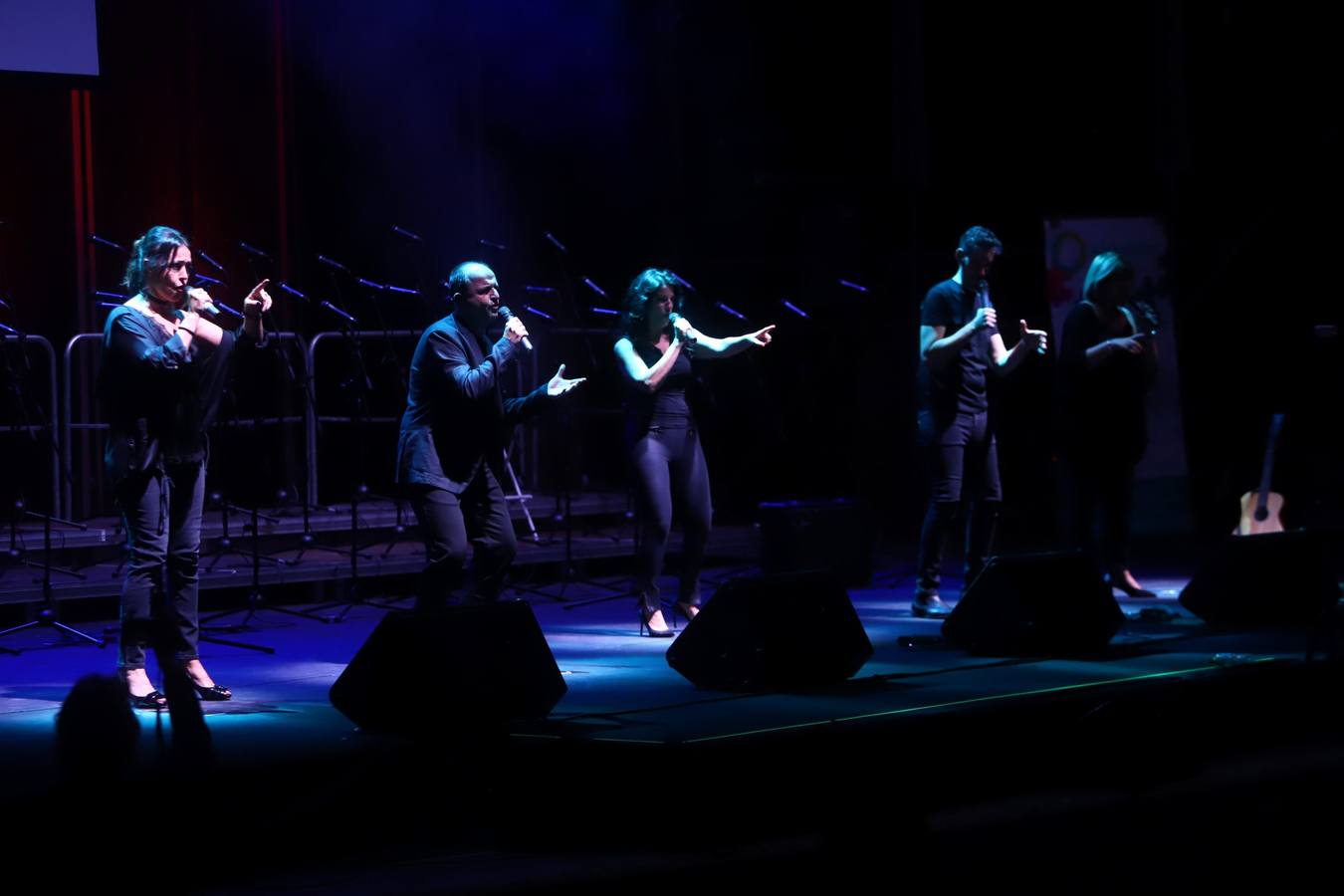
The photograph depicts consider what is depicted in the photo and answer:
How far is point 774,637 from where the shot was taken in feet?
18.2

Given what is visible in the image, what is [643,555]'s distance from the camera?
7.17 metres

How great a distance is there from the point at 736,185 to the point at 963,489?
142 inches

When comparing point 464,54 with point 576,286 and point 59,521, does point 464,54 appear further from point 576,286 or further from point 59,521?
point 59,521

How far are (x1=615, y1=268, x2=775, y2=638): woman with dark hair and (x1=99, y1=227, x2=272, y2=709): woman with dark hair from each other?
190cm

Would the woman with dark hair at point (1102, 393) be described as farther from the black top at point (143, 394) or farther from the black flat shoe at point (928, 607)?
the black top at point (143, 394)

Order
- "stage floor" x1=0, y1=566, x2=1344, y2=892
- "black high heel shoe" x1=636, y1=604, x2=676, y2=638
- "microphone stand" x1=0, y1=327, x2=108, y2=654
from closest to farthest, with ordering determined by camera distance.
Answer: "stage floor" x1=0, y1=566, x2=1344, y2=892 < "microphone stand" x1=0, y1=327, x2=108, y2=654 < "black high heel shoe" x1=636, y1=604, x2=676, y2=638

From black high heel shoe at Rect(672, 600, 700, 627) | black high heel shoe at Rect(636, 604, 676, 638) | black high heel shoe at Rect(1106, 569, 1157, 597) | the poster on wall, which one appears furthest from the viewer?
the poster on wall

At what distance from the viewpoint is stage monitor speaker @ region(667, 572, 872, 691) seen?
5.52m

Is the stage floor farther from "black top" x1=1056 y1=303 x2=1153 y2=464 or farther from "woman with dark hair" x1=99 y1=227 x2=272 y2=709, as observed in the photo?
"black top" x1=1056 y1=303 x2=1153 y2=464

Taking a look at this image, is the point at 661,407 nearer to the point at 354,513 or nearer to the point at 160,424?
the point at 354,513

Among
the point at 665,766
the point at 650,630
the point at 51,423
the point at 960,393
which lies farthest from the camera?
the point at 51,423

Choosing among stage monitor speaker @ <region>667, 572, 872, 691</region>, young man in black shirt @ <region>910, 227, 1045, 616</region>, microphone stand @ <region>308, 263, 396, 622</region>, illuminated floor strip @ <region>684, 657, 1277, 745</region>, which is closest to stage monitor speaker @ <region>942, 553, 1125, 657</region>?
illuminated floor strip @ <region>684, 657, 1277, 745</region>

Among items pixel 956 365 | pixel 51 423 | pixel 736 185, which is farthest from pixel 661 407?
pixel 736 185

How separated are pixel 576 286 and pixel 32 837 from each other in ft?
24.7
